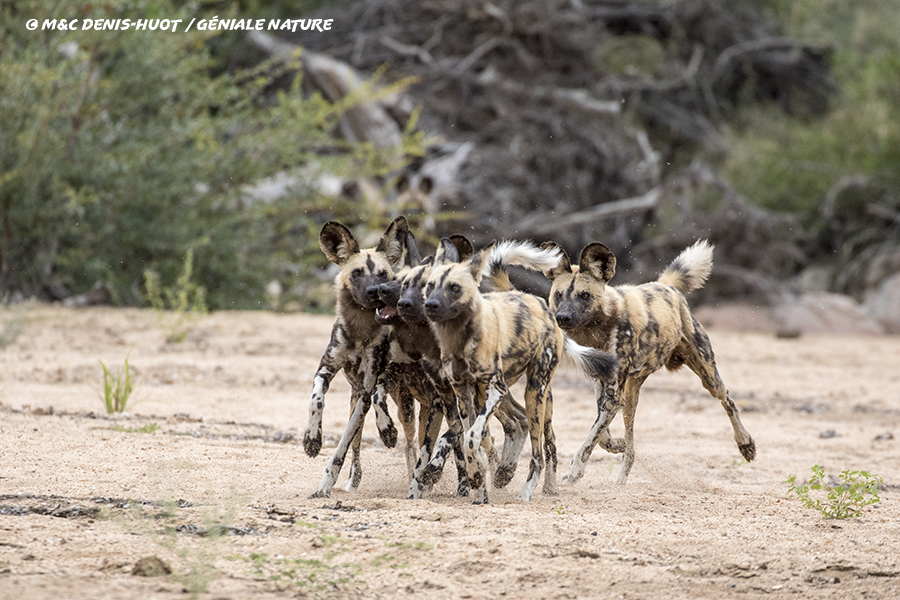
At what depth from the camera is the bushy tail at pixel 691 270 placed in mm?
6184

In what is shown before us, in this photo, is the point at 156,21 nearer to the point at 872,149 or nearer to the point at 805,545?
the point at 805,545

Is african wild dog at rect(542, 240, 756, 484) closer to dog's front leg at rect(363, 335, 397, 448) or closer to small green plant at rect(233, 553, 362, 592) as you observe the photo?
dog's front leg at rect(363, 335, 397, 448)

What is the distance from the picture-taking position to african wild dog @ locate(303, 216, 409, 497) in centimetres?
457

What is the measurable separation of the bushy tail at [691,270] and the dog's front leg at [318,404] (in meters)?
2.44

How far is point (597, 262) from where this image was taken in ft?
17.4

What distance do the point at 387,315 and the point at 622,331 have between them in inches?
60.4

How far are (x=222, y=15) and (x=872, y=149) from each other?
38.7 feet

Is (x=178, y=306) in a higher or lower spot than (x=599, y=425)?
higher

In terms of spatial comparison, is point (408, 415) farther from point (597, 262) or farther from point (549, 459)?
point (597, 262)

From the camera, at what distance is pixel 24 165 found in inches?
430

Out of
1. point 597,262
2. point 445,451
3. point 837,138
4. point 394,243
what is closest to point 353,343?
point 394,243

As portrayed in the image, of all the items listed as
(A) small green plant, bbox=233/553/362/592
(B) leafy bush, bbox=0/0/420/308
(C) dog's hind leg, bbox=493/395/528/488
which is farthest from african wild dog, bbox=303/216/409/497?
(B) leafy bush, bbox=0/0/420/308

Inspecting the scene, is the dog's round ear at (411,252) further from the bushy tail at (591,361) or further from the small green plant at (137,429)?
the small green plant at (137,429)

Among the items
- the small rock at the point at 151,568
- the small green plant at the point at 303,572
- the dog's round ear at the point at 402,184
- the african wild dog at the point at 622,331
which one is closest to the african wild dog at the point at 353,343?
the african wild dog at the point at 622,331
